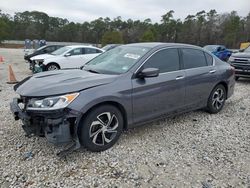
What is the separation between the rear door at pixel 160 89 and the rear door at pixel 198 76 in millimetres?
192

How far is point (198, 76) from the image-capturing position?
15.0 feet

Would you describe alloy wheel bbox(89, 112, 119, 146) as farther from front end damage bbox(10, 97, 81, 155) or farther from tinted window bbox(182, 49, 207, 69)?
tinted window bbox(182, 49, 207, 69)

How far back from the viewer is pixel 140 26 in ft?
242

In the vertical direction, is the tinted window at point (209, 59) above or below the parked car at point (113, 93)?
above

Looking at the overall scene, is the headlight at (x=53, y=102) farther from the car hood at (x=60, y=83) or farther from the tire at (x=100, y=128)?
the tire at (x=100, y=128)

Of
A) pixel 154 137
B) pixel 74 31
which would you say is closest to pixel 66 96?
pixel 154 137

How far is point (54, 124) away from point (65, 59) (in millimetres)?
7925

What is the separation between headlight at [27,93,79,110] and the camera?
9.72 ft

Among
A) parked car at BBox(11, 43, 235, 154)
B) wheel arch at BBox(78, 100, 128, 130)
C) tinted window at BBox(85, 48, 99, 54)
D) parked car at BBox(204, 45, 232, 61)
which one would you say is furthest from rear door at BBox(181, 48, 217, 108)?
parked car at BBox(204, 45, 232, 61)

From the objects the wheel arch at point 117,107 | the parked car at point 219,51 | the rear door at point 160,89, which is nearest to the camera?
the wheel arch at point 117,107

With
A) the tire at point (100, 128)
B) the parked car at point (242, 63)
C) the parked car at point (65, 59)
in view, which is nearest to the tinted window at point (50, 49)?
the parked car at point (65, 59)

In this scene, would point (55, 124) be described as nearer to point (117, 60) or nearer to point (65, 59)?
point (117, 60)

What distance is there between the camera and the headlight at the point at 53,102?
296 cm

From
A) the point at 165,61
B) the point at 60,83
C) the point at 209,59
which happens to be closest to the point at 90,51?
the point at 209,59
